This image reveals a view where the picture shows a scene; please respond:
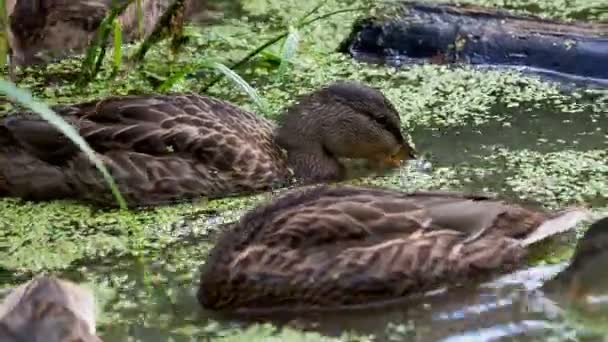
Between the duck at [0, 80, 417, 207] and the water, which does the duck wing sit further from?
the water

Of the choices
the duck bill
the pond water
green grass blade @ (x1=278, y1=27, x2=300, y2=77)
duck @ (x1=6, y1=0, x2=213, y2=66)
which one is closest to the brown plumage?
the pond water

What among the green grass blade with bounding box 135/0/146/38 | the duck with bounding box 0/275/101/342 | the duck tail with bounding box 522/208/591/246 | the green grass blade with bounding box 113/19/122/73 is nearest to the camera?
the duck with bounding box 0/275/101/342

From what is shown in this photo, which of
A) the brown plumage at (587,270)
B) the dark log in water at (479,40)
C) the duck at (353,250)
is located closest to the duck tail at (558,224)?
the duck at (353,250)

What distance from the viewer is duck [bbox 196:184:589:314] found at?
239 inches

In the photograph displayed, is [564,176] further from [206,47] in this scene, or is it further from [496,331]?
[206,47]

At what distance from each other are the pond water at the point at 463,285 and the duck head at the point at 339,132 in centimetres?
21

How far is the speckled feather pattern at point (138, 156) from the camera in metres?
7.36

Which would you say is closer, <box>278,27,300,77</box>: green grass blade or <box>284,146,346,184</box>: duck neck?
<box>284,146,346,184</box>: duck neck

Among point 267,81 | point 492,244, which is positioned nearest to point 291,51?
point 267,81

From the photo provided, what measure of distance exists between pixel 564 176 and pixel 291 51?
1.56m

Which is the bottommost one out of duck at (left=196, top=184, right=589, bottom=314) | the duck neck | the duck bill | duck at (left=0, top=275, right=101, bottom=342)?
the duck neck

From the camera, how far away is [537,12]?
10312mm

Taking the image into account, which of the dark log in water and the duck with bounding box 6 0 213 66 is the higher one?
the dark log in water

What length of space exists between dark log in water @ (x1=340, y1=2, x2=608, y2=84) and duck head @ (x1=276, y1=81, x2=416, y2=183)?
4.54ft
